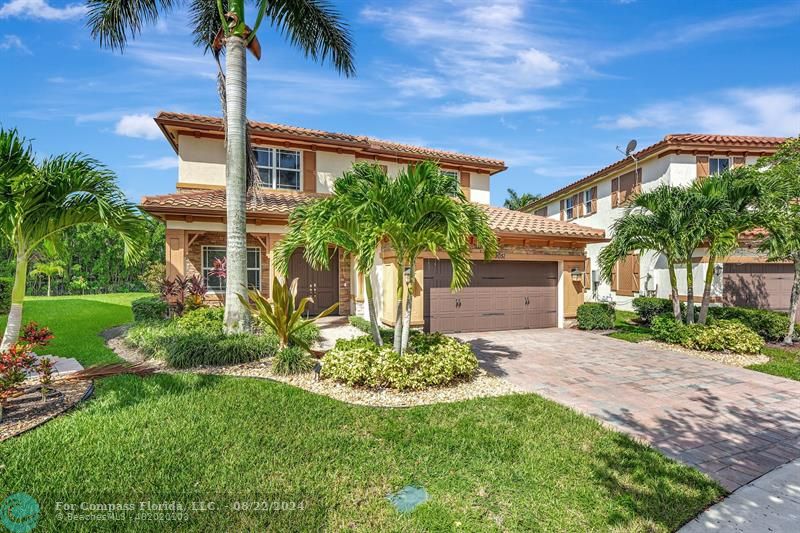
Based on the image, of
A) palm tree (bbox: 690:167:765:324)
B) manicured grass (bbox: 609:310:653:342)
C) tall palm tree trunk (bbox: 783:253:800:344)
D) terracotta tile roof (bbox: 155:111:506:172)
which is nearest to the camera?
palm tree (bbox: 690:167:765:324)

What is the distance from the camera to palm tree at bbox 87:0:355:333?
26.7ft

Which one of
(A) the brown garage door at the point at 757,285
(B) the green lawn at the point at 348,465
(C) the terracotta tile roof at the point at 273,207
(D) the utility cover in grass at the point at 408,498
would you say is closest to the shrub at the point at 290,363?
(B) the green lawn at the point at 348,465

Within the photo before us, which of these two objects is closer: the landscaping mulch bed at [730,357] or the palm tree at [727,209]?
the landscaping mulch bed at [730,357]

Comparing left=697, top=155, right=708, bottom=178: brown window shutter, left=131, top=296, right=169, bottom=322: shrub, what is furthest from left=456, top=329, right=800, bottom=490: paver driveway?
left=697, top=155, right=708, bottom=178: brown window shutter

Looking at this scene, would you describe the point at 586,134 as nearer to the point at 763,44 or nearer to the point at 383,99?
the point at 763,44

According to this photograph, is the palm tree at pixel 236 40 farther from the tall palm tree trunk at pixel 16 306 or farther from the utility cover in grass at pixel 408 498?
the utility cover in grass at pixel 408 498

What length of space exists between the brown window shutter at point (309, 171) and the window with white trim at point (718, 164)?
56.2ft

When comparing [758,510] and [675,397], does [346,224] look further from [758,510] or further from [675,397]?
[675,397]

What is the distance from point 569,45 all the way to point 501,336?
318 inches

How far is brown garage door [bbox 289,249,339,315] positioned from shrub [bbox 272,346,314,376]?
7024 millimetres

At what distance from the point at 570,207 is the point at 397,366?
20.5 meters

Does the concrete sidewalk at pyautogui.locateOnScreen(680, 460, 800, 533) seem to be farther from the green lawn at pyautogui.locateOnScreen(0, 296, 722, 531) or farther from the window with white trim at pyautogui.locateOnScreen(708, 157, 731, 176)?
the window with white trim at pyautogui.locateOnScreen(708, 157, 731, 176)

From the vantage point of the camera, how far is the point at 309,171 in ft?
45.5

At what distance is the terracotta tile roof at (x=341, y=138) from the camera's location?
39.9ft
